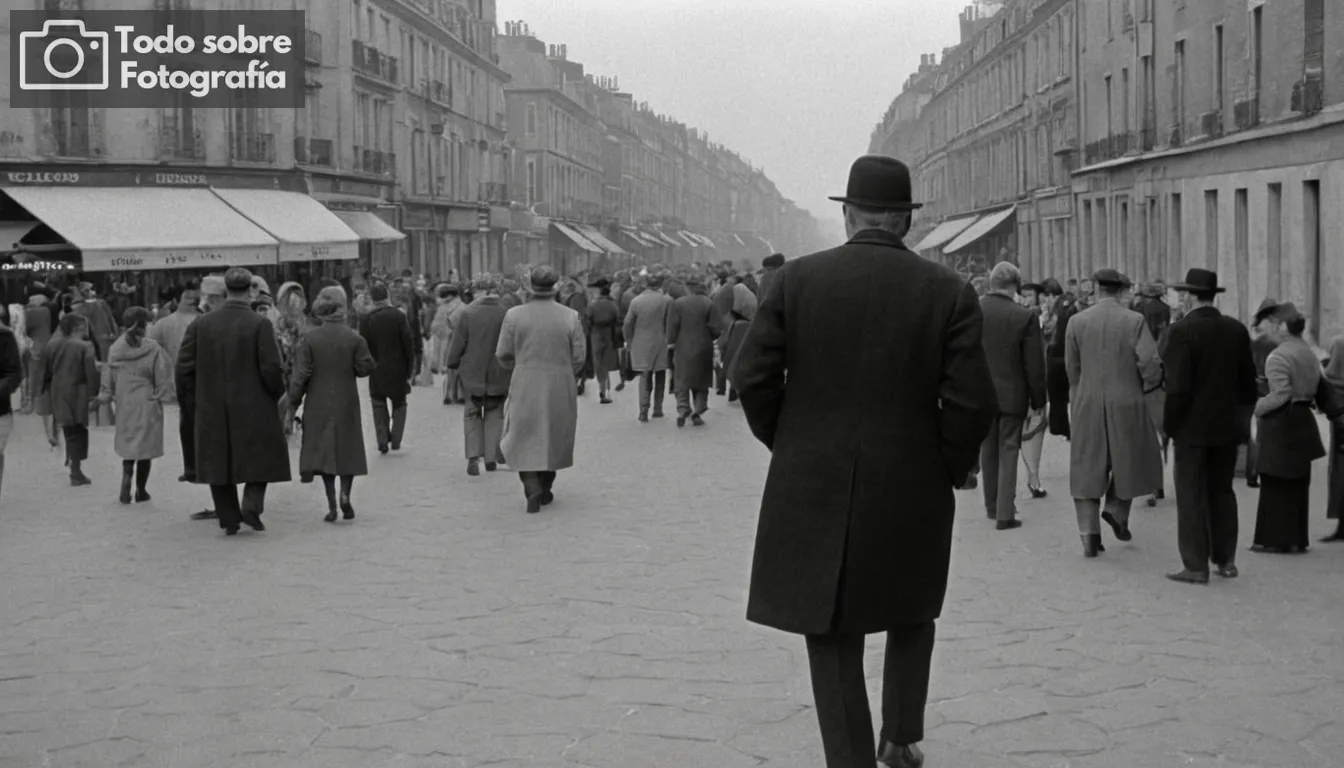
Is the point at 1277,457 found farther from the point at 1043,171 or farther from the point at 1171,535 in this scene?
the point at 1043,171

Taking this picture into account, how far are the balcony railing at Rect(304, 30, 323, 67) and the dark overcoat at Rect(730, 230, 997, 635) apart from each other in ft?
112

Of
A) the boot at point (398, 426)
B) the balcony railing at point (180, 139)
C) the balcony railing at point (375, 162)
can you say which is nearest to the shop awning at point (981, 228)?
the balcony railing at point (375, 162)

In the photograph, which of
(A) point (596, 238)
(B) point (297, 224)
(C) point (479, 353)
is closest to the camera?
(C) point (479, 353)

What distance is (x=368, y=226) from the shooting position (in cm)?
4009

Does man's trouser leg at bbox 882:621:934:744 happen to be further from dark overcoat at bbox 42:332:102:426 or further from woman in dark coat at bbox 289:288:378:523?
dark overcoat at bbox 42:332:102:426

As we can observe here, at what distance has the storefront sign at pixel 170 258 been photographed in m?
26.5

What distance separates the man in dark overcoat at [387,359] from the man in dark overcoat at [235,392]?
15.1 ft

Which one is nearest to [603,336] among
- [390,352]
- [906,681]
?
[390,352]

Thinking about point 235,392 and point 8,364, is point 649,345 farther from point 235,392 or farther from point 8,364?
point 8,364

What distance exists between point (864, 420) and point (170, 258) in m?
25.0

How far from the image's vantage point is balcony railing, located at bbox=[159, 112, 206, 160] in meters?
32.3

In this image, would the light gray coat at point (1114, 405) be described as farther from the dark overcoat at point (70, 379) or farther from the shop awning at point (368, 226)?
the shop awning at point (368, 226)

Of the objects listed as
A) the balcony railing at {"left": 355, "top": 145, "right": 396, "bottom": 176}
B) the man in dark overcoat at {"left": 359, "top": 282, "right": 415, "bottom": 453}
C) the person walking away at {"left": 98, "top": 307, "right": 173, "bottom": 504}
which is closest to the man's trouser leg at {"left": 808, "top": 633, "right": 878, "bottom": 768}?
the person walking away at {"left": 98, "top": 307, "right": 173, "bottom": 504}

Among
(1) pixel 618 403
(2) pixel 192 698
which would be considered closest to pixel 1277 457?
(2) pixel 192 698
